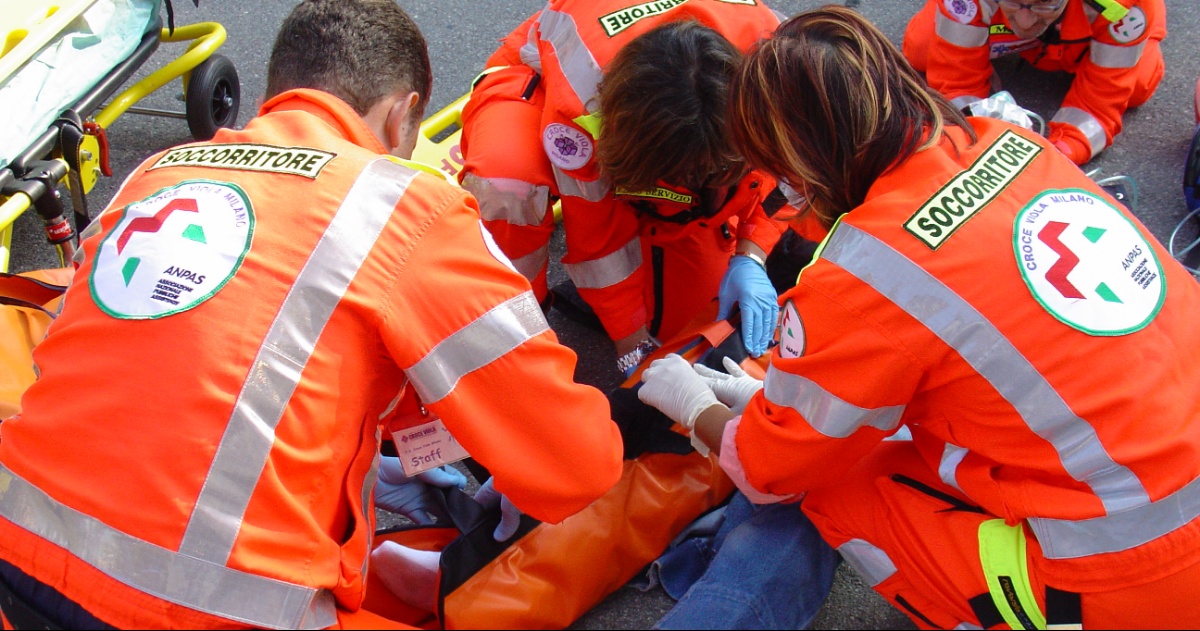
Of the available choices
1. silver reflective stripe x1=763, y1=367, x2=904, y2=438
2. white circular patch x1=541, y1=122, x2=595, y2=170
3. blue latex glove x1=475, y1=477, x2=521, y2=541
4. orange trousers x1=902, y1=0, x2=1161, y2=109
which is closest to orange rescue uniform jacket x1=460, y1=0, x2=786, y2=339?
white circular patch x1=541, y1=122, x2=595, y2=170

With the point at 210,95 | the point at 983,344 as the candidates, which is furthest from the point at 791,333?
the point at 210,95

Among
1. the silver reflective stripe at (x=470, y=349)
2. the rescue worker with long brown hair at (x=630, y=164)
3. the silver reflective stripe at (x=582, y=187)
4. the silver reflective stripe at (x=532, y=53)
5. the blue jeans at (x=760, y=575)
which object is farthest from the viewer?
the silver reflective stripe at (x=532, y=53)

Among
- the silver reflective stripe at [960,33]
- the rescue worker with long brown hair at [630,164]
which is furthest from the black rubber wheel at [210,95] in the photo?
the silver reflective stripe at [960,33]

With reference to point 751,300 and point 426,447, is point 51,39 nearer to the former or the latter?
point 426,447

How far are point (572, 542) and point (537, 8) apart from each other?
278 centimetres

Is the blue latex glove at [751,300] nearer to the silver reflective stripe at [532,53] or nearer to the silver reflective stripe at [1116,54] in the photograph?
the silver reflective stripe at [532,53]

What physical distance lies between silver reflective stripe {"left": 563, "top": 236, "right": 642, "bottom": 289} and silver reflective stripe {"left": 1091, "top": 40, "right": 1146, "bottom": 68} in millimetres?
1730

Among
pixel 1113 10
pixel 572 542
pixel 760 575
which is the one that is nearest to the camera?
pixel 760 575

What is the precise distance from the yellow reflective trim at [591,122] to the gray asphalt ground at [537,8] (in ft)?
2.57

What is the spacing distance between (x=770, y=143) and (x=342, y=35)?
2.54 feet

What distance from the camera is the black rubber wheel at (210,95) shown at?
314cm

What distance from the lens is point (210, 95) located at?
10.4 ft

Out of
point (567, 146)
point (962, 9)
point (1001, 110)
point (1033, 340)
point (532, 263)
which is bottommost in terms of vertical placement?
point (1001, 110)

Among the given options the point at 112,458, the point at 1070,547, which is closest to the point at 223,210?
the point at 112,458
